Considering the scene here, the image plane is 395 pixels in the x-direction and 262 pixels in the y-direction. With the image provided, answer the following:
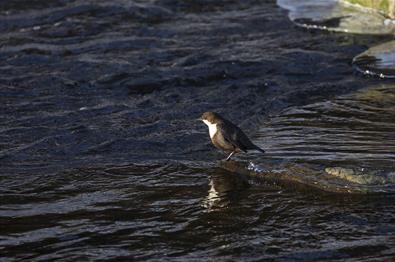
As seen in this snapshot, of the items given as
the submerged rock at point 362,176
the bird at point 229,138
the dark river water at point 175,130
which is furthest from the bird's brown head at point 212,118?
the submerged rock at point 362,176

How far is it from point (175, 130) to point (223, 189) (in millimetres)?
1834

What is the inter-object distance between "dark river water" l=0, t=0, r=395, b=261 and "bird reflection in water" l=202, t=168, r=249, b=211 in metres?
0.02

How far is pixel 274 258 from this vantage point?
17.7ft

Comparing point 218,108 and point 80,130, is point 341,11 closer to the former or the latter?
point 218,108

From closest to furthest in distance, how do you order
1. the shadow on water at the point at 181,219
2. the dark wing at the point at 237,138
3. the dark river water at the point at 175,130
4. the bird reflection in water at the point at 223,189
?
the shadow on water at the point at 181,219, the dark river water at the point at 175,130, the bird reflection in water at the point at 223,189, the dark wing at the point at 237,138

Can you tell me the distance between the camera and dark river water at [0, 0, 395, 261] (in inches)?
228

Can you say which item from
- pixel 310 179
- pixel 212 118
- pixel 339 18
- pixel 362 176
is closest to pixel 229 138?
pixel 212 118

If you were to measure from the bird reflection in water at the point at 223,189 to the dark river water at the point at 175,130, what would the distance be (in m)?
0.02

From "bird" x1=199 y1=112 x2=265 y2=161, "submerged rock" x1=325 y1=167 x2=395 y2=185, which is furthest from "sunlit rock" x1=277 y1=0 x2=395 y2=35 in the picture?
"submerged rock" x1=325 y1=167 x2=395 y2=185

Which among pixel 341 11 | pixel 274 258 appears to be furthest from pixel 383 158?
pixel 341 11

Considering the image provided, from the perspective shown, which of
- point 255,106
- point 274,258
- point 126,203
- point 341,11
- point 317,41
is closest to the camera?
point 274,258

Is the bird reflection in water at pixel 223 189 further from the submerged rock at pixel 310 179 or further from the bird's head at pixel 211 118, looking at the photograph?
the bird's head at pixel 211 118

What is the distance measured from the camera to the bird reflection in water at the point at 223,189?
255 inches

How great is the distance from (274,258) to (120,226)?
113 centimetres
